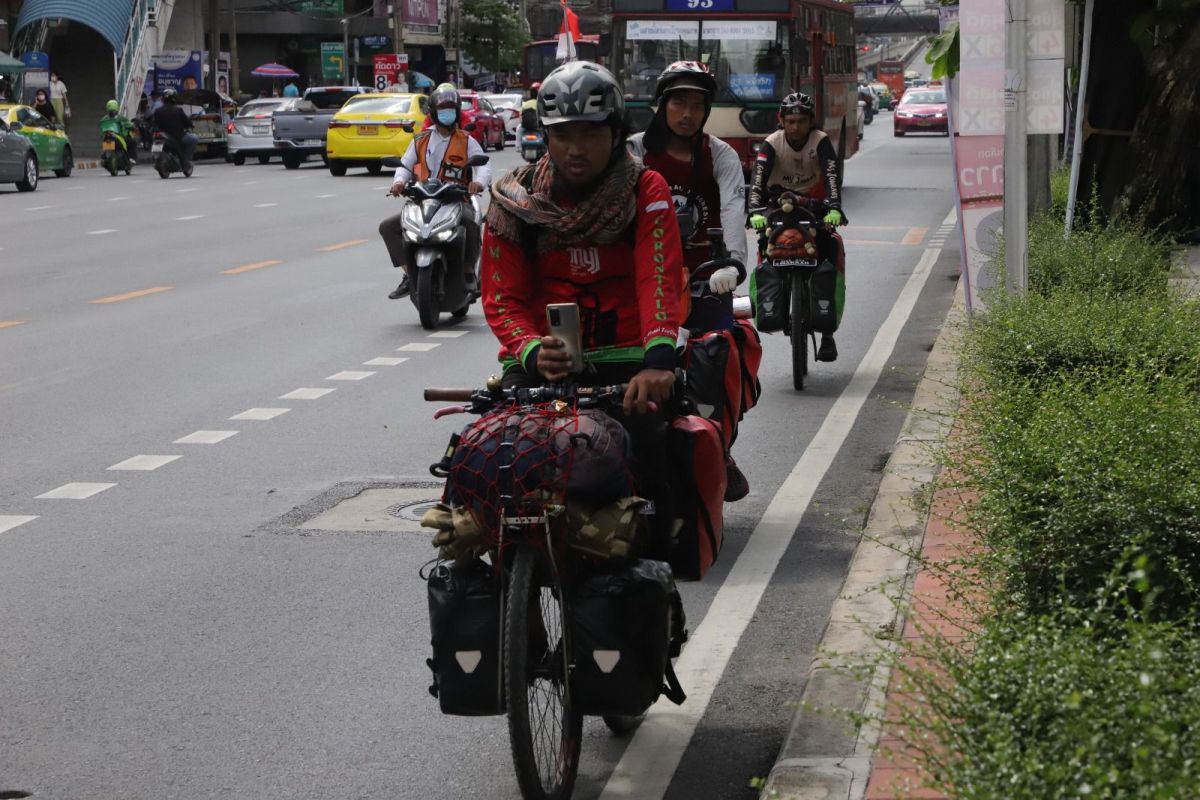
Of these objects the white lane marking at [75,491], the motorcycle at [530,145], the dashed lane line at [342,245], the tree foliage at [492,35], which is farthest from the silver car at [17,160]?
the tree foliage at [492,35]

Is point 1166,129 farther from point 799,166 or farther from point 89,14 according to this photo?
point 89,14

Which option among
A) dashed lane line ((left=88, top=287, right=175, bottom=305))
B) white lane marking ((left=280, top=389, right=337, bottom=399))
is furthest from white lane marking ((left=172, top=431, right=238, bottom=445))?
dashed lane line ((left=88, top=287, right=175, bottom=305))

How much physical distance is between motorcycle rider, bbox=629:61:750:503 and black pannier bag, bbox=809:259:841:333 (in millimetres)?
3825

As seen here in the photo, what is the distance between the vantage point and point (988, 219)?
11719 mm

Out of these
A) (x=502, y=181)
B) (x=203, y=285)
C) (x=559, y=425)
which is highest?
(x=502, y=181)

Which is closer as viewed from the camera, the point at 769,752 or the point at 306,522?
the point at 769,752

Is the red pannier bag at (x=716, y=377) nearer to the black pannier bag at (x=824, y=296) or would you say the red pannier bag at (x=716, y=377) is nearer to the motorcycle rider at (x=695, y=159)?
the motorcycle rider at (x=695, y=159)

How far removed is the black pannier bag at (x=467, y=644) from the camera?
14.5ft

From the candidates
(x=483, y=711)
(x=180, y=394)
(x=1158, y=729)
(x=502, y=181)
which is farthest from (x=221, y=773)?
(x=180, y=394)

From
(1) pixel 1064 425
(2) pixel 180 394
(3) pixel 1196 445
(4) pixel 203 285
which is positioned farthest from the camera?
(4) pixel 203 285

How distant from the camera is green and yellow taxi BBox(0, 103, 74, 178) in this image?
34.4 meters

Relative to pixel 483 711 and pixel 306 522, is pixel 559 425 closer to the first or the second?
pixel 483 711

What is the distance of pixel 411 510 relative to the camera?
27.0 ft

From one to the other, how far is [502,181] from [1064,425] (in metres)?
1.72
